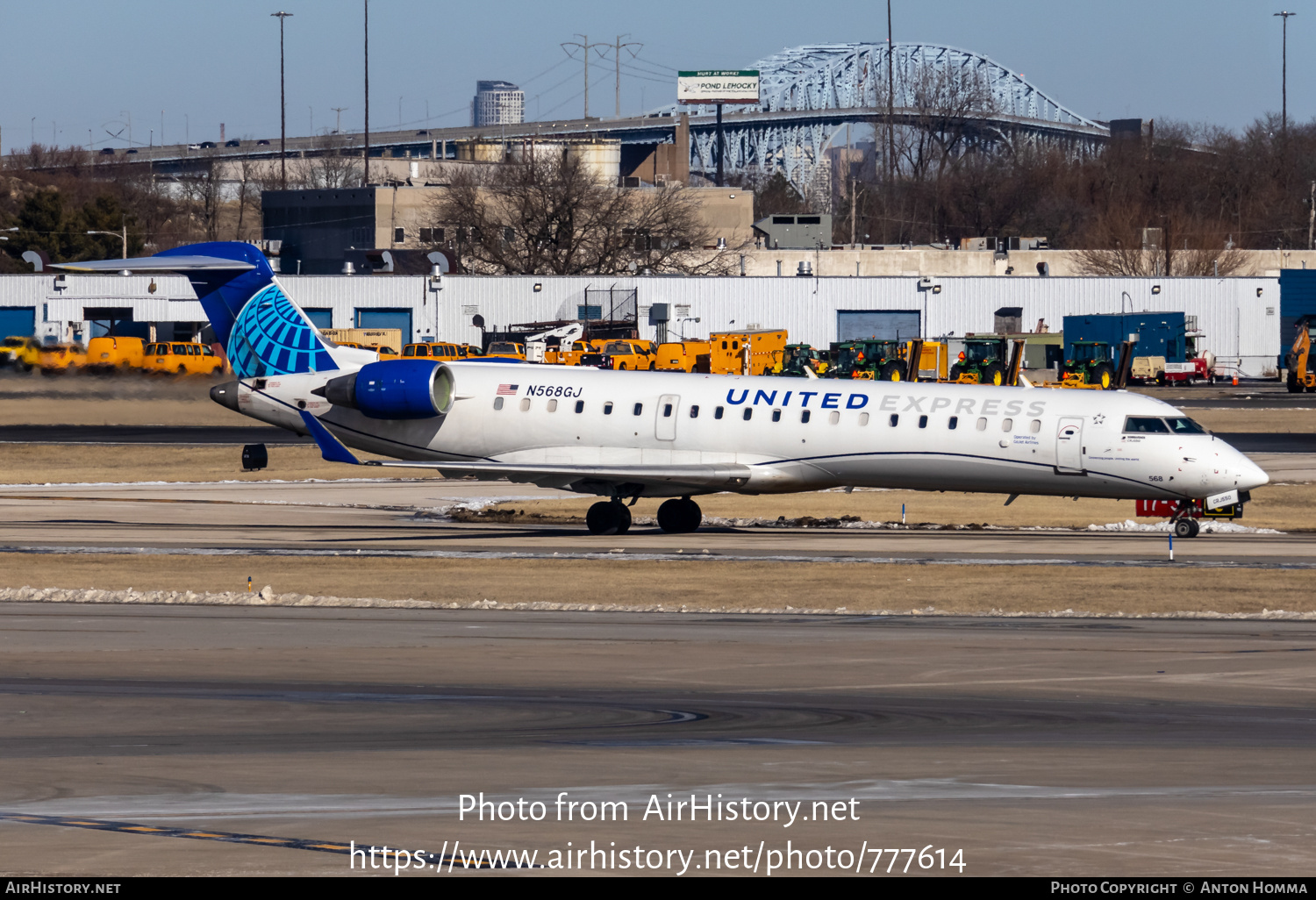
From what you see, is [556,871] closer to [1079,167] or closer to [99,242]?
[99,242]

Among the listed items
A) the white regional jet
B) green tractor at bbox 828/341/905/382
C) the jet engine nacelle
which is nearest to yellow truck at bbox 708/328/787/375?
green tractor at bbox 828/341/905/382

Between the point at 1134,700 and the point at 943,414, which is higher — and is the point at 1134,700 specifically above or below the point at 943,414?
below

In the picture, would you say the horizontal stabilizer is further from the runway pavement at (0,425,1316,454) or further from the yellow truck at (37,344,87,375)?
the yellow truck at (37,344,87,375)

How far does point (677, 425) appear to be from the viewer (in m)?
33.8

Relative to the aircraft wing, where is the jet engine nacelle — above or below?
above

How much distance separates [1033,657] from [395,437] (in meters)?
19.3

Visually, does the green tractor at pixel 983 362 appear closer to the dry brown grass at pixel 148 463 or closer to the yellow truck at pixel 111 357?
the dry brown grass at pixel 148 463

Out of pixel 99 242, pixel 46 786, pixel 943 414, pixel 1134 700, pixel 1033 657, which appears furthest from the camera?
pixel 99 242

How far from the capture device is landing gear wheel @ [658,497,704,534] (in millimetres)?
34969

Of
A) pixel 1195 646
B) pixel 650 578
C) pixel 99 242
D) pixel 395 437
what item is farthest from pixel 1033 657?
pixel 99 242

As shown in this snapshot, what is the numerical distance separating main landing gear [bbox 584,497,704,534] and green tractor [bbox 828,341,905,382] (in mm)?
50174

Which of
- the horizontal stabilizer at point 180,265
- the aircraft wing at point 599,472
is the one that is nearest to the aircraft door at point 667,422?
the aircraft wing at point 599,472

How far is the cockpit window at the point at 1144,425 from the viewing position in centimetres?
3152
